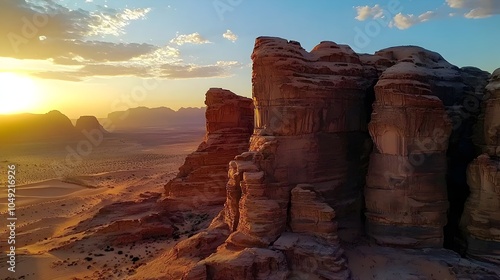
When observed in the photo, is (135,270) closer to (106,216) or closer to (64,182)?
(106,216)

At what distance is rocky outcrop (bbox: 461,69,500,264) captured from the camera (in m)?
17.2

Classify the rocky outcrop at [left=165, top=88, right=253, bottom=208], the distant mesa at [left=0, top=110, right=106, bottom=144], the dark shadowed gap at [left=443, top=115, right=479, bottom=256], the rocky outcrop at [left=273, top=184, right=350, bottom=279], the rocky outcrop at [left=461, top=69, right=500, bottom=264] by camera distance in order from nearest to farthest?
the rocky outcrop at [left=273, top=184, right=350, bottom=279]
the rocky outcrop at [left=461, top=69, right=500, bottom=264]
the dark shadowed gap at [left=443, top=115, right=479, bottom=256]
the rocky outcrop at [left=165, top=88, right=253, bottom=208]
the distant mesa at [left=0, top=110, right=106, bottom=144]

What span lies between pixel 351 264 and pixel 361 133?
294 inches

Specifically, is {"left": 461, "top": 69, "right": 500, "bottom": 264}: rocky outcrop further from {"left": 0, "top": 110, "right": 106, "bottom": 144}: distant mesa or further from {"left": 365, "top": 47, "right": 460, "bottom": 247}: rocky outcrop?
{"left": 0, "top": 110, "right": 106, "bottom": 144}: distant mesa

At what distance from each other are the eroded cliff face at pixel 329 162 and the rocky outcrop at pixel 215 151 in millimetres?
→ 12124

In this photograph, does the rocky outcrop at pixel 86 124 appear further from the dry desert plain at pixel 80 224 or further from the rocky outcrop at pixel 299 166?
the rocky outcrop at pixel 299 166

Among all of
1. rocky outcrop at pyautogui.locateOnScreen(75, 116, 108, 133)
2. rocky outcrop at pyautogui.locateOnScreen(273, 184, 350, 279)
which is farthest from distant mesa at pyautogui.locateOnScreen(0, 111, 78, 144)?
rocky outcrop at pyautogui.locateOnScreen(273, 184, 350, 279)

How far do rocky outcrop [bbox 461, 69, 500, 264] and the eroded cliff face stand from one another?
1.50ft

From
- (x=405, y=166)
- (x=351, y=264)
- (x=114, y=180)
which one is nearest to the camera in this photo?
(x=351, y=264)

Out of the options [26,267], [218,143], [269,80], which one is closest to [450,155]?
[269,80]

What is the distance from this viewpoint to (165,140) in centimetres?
14775

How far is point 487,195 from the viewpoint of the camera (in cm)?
1747

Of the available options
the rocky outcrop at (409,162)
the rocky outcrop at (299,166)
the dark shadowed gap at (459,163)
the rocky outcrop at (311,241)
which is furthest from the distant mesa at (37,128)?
the dark shadowed gap at (459,163)

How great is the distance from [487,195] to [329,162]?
753 centimetres
